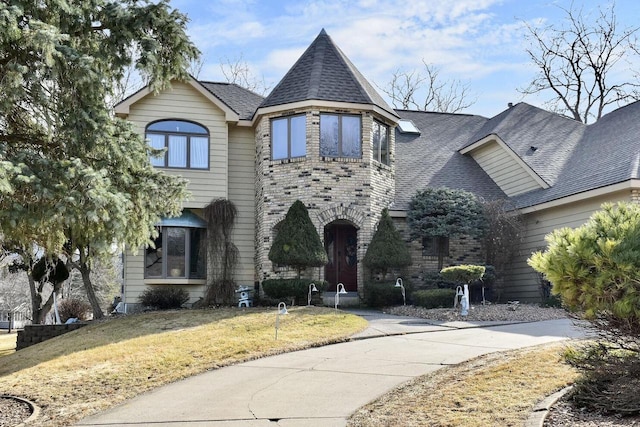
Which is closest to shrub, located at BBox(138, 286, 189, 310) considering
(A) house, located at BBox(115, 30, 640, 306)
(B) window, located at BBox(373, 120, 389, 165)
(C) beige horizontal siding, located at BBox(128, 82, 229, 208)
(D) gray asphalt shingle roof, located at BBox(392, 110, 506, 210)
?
(A) house, located at BBox(115, 30, 640, 306)

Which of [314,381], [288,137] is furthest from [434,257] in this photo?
[314,381]

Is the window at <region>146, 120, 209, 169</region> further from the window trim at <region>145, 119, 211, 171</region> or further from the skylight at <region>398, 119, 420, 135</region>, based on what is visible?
the skylight at <region>398, 119, 420, 135</region>

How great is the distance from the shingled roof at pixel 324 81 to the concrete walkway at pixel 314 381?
8652mm

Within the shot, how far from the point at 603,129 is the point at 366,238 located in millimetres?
9510

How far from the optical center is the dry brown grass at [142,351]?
29.8 ft

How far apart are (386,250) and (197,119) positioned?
7044 millimetres

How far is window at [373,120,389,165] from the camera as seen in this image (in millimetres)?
20578

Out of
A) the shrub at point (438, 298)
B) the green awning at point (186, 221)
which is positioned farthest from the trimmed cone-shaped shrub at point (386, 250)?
the green awning at point (186, 221)

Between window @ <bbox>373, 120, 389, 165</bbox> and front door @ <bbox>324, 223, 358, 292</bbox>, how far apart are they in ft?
7.54

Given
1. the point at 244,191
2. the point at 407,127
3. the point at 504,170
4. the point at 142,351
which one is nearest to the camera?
the point at 142,351

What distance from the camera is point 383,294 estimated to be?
18641 mm

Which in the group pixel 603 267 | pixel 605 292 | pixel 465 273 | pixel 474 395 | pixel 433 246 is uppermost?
pixel 433 246

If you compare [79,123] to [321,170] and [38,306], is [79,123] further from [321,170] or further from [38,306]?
[38,306]

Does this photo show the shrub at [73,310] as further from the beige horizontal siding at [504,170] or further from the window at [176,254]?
the beige horizontal siding at [504,170]
